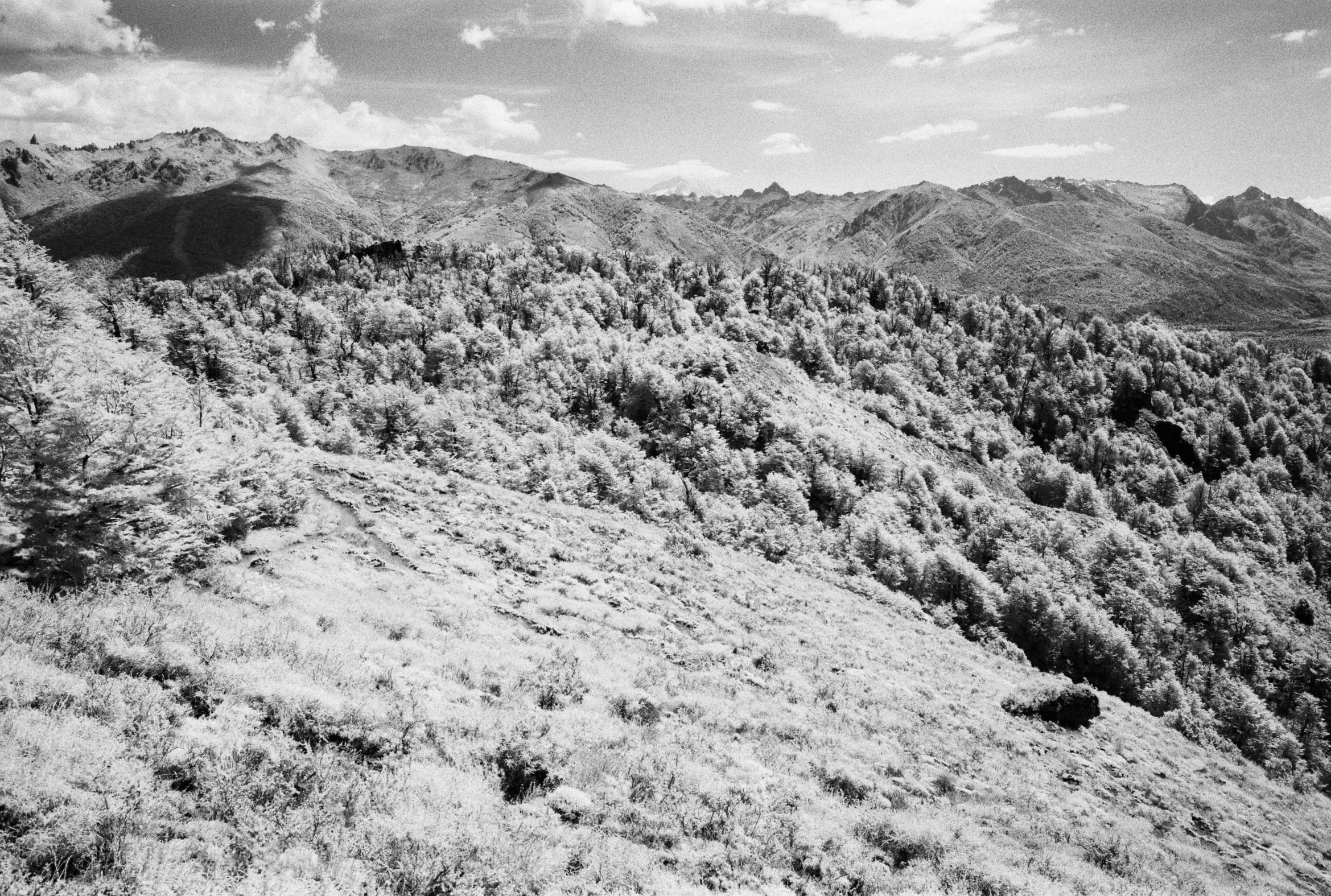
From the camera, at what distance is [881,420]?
11588cm

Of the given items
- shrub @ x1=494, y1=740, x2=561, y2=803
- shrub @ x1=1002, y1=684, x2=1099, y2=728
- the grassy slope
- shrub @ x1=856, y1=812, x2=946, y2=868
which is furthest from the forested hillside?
shrub @ x1=1002, y1=684, x2=1099, y2=728

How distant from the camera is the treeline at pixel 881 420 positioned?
66.3 m

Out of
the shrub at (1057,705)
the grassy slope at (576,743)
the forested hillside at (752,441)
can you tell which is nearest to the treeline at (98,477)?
the forested hillside at (752,441)

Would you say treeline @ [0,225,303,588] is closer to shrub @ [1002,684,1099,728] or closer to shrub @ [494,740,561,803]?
shrub @ [494,740,561,803]

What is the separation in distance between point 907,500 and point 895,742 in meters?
69.8

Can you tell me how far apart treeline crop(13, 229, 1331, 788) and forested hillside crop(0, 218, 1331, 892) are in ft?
1.94

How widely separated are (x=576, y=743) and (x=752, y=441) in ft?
259

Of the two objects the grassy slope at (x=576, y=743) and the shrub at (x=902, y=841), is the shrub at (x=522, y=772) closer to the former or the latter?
the grassy slope at (x=576, y=743)

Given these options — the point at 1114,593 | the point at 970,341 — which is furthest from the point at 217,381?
the point at 970,341

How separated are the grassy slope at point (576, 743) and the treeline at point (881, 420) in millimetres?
21102

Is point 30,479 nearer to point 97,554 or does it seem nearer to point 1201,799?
point 97,554

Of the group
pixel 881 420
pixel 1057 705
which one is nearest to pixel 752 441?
pixel 881 420

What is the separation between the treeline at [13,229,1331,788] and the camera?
6631 cm

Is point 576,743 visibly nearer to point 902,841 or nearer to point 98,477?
point 902,841
